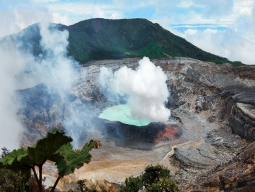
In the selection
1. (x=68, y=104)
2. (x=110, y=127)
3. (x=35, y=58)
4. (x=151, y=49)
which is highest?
(x=151, y=49)

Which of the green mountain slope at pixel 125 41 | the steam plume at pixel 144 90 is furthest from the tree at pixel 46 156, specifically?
the green mountain slope at pixel 125 41

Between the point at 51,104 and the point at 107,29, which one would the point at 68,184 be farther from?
the point at 107,29

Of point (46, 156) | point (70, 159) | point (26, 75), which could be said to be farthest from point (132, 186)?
point (26, 75)

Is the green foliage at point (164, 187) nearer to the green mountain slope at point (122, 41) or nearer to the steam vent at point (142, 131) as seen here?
the steam vent at point (142, 131)

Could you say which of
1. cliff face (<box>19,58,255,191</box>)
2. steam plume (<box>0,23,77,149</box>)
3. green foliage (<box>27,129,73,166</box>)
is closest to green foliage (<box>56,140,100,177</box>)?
green foliage (<box>27,129,73,166</box>)

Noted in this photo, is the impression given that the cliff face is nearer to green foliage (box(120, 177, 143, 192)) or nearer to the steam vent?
the steam vent

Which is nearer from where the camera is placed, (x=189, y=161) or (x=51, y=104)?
(x=189, y=161)

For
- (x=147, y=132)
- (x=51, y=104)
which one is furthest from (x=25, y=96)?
(x=147, y=132)
